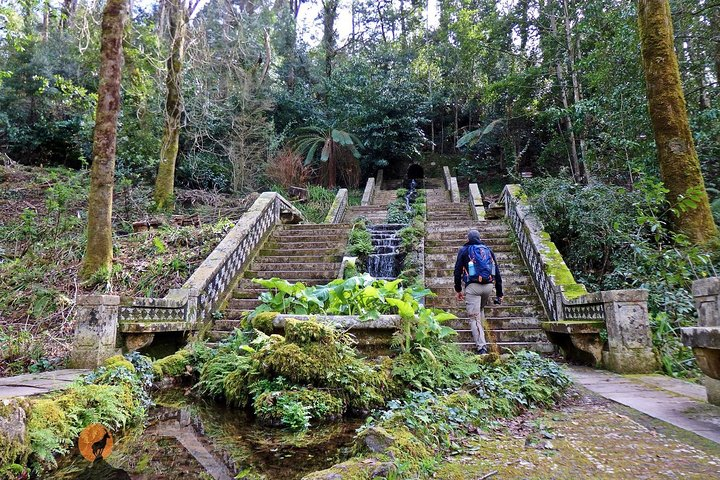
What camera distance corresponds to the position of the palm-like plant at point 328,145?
19656 millimetres

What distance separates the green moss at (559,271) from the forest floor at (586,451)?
3.06m

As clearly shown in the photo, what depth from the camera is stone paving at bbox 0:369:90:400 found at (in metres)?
3.64

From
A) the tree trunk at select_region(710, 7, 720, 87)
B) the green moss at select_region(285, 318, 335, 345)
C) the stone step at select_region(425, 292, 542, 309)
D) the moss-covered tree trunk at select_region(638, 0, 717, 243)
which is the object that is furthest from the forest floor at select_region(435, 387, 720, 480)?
the tree trunk at select_region(710, 7, 720, 87)

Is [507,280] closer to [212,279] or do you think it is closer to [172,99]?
[212,279]

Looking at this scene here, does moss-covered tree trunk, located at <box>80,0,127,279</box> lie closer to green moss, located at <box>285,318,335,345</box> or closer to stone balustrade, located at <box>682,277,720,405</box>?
green moss, located at <box>285,318,335,345</box>

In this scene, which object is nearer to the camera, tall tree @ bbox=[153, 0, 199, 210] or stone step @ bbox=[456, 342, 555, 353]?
stone step @ bbox=[456, 342, 555, 353]

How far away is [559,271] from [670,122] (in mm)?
3130

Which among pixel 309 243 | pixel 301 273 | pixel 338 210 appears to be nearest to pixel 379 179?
pixel 338 210

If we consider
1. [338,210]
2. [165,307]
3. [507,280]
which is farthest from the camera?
[338,210]

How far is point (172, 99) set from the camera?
1252 cm

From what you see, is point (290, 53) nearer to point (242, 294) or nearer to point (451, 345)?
point (242, 294)

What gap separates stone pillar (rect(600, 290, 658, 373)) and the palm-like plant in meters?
15.7

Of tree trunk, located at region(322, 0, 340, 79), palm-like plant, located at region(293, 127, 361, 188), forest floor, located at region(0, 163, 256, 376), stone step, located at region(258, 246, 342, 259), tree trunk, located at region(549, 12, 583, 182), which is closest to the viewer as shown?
forest floor, located at region(0, 163, 256, 376)

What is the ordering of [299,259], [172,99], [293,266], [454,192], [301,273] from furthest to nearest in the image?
1. [454,192]
2. [172,99]
3. [299,259]
4. [293,266]
5. [301,273]
